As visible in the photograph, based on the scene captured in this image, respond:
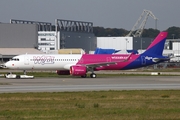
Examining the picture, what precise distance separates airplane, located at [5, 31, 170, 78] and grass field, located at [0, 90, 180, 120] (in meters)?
28.8

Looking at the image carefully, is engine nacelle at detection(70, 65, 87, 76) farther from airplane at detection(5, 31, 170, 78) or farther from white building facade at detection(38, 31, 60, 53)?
white building facade at detection(38, 31, 60, 53)

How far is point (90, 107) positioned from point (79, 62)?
124ft

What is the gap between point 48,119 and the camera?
21.0m

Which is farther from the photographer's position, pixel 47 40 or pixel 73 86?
pixel 47 40

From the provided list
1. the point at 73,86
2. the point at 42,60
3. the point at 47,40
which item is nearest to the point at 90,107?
the point at 73,86

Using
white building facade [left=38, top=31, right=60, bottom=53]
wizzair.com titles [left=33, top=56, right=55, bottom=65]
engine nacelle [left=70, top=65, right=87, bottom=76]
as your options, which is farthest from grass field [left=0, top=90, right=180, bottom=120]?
white building facade [left=38, top=31, right=60, bottom=53]

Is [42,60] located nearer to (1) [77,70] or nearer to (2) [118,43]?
(1) [77,70]

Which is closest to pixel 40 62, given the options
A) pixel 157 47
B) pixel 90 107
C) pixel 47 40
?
pixel 157 47

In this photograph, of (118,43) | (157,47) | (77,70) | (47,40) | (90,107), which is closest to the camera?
(90,107)

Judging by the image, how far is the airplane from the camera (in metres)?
61.4

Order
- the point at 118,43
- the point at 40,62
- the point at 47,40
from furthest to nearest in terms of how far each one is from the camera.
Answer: the point at 47,40, the point at 118,43, the point at 40,62

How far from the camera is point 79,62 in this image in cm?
6331

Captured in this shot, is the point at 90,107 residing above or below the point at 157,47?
below

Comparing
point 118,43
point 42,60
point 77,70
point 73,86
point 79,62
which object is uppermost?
point 118,43
